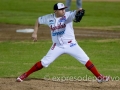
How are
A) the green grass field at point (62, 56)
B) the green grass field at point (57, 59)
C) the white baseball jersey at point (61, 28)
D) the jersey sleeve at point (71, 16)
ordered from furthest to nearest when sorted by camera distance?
the green grass field at point (62, 56) → the green grass field at point (57, 59) → the white baseball jersey at point (61, 28) → the jersey sleeve at point (71, 16)

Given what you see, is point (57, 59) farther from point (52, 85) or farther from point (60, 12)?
point (60, 12)

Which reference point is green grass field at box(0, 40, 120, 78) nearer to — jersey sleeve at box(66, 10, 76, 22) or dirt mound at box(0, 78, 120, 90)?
dirt mound at box(0, 78, 120, 90)

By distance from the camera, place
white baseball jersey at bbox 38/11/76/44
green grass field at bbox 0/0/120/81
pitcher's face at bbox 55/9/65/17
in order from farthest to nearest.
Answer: green grass field at bbox 0/0/120/81, white baseball jersey at bbox 38/11/76/44, pitcher's face at bbox 55/9/65/17

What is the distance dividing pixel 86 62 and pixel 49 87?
3.33 ft

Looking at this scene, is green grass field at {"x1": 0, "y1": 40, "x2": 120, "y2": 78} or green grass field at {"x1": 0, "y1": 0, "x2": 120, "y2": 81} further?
green grass field at {"x1": 0, "y1": 0, "x2": 120, "y2": 81}

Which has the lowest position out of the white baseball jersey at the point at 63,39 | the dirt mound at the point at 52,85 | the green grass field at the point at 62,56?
the green grass field at the point at 62,56

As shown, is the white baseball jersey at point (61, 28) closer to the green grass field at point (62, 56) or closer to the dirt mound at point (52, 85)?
the dirt mound at point (52, 85)

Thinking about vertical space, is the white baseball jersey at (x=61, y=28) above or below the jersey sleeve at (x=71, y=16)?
below

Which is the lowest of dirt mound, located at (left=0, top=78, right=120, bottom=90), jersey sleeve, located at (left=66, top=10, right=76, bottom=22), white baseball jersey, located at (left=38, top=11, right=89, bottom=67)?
dirt mound, located at (left=0, top=78, right=120, bottom=90)

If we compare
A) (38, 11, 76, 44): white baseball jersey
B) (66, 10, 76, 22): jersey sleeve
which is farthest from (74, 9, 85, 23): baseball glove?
(38, 11, 76, 44): white baseball jersey

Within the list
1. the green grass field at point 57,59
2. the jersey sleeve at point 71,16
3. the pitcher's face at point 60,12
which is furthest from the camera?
the green grass field at point 57,59

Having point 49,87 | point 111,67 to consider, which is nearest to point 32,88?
point 49,87

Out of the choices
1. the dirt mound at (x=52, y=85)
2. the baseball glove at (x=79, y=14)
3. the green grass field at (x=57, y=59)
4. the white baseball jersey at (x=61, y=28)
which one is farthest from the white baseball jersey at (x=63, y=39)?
the green grass field at (x=57, y=59)

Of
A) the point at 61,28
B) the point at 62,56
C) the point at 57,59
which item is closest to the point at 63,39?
the point at 61,28
